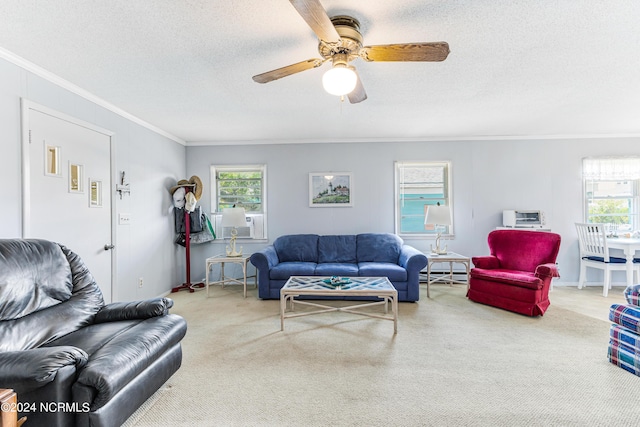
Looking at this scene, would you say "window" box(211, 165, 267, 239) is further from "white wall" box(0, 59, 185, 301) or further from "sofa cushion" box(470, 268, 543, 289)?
"sofa cushion" box(470, 268, 543, 289)

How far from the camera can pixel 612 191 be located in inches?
187

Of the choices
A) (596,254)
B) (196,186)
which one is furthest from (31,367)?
(596,254)

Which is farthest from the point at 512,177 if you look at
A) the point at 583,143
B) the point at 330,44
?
the point at 330,44

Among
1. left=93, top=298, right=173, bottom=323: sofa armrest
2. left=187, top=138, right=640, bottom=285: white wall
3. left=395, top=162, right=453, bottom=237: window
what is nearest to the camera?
left=93, top=298, right=173, bottom=323: sofa armrest

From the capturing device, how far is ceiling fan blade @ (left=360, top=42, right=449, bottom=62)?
172cm

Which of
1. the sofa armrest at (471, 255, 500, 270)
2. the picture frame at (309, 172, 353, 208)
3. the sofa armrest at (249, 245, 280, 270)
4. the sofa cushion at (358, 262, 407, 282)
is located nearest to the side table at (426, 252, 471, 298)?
the sofa armrest at (471, 255, 500, 270)

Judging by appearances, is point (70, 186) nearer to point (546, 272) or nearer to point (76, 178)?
point (76, 178)

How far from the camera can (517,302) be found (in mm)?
3461

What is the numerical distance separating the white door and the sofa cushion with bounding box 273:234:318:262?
86.0 inches

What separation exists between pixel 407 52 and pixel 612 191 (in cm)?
506

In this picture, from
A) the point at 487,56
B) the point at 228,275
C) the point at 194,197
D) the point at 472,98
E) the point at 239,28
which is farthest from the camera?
the point at 228,275

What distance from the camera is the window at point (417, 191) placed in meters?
5.03

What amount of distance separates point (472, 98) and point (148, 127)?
13.2 ft

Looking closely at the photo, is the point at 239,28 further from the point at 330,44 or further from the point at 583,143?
the point at 583,143
